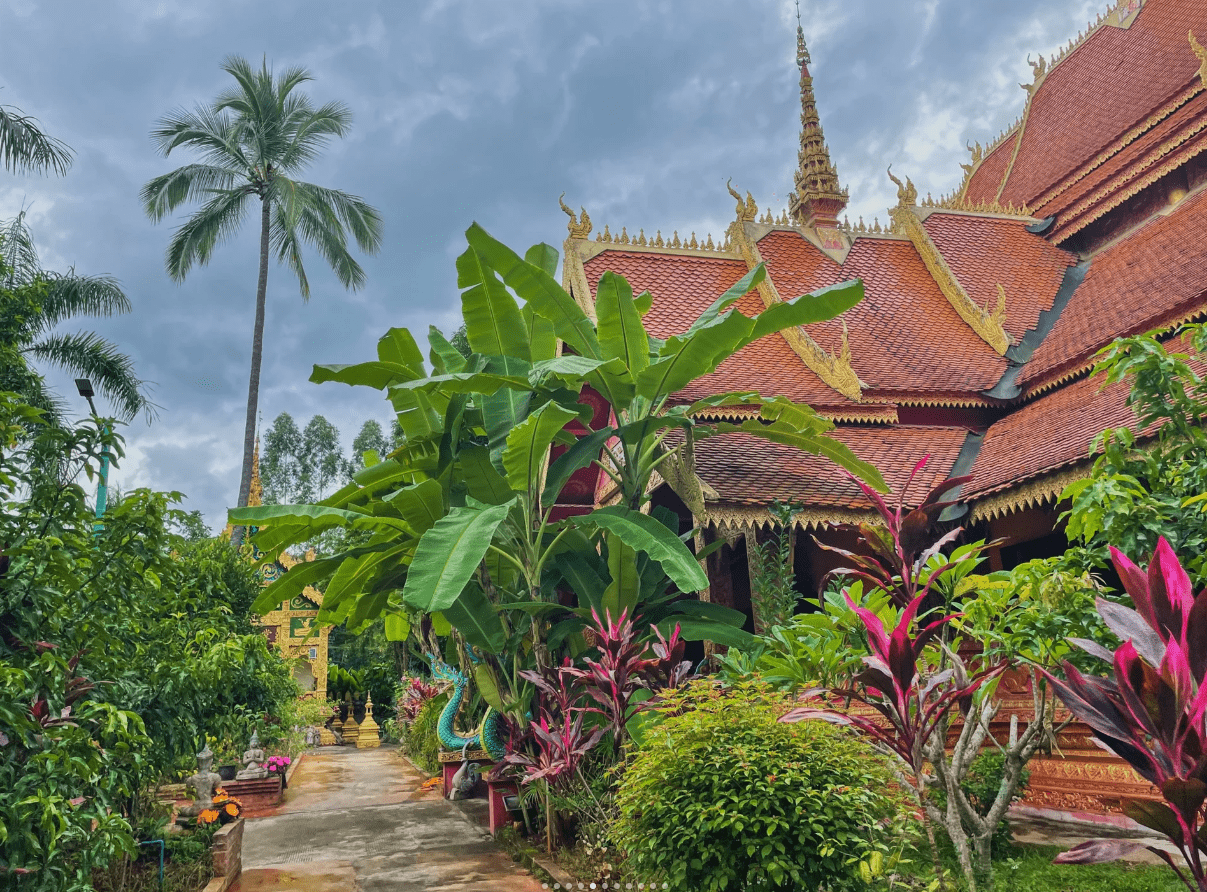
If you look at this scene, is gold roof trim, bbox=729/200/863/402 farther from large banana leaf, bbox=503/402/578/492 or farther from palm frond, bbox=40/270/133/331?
palm frond, bbox=40/270/133/331

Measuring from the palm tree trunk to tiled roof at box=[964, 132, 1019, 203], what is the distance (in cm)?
1330

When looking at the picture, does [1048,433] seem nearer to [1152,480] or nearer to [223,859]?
[1152,480]

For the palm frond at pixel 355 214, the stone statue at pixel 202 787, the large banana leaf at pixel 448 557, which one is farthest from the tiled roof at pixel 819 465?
the palm frond at pixel 355 214

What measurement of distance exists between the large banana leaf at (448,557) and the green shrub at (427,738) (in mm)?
7221

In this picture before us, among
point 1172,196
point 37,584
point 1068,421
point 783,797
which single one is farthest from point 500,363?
point 1172,196

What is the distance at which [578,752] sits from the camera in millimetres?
5375

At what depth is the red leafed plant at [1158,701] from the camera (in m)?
1.60

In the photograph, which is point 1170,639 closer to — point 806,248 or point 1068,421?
point 1068,421

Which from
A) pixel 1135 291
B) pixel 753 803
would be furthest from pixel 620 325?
pixel 1135 291

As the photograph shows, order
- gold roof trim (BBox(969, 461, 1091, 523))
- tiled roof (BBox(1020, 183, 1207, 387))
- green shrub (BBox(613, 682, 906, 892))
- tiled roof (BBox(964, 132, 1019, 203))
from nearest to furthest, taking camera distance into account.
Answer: green shrub (BBox(613, 682, 906, 892)), gold roof trim (BBox(969, 461, 1091, 523)), tiled roof (BBox(1020, 183, 1207, 387)), tiled roof (BBox(964, 132, 1019, 203))

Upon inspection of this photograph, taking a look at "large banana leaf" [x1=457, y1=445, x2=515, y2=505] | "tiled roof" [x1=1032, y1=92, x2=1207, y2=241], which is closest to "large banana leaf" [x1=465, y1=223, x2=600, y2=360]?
"large banana leaf" [x1=457, y1=445, x2=515, y2=505]

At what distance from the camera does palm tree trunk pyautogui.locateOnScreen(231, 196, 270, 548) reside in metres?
15.5

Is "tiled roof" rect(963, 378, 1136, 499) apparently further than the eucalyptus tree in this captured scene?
Yes

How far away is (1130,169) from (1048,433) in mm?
5306
